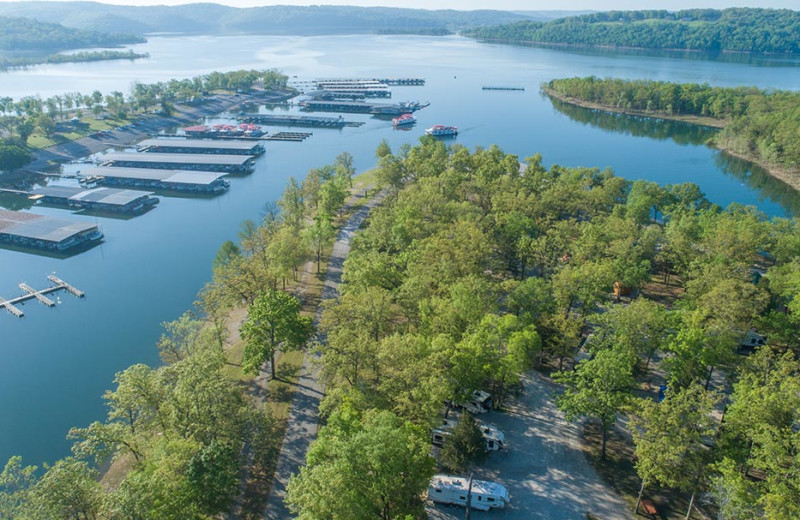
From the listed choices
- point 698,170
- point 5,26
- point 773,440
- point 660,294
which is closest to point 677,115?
point 698,170

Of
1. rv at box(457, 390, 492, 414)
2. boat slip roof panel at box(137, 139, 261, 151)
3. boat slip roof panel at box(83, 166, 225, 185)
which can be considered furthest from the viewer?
boat slip roof panel at box(137, 139, 261, 151)

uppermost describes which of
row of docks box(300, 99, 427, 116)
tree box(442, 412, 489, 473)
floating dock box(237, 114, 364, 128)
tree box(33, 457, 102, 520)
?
row of docks box(300, 99, 427, 116)

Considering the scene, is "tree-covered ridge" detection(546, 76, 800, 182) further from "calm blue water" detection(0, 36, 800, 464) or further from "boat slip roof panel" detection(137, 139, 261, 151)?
"boat slip roof panel" detection(137, 139, 261, 151)

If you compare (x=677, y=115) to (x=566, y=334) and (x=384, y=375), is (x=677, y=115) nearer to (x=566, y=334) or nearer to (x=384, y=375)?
(x=566, y=334)

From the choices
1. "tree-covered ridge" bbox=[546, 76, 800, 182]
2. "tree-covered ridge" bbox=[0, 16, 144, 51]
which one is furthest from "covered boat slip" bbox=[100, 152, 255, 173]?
"tree-covered ridge" bbox=[0, 16, 144, 51]

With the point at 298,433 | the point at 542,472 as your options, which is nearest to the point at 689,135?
the point at 542,472

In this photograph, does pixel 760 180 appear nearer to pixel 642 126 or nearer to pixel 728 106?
pixel 642 126

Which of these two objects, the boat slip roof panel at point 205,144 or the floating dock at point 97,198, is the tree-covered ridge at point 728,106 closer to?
the boat slip roof panel at point 205,144
